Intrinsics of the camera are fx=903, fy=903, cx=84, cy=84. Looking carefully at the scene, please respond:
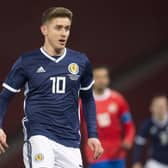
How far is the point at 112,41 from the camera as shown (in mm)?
15172

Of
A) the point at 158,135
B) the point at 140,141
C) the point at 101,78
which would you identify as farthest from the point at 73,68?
the point at 158,135

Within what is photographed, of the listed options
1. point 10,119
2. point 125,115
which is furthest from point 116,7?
point 125,115

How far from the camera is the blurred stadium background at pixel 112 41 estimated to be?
14422 millimetres

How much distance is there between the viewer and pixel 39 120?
6992 mm

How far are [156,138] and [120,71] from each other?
9.81 ft

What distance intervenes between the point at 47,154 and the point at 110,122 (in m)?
4.75

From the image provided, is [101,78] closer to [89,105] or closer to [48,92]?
[89,105]

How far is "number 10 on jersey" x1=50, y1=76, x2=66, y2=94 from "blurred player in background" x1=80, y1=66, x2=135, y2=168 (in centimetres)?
426

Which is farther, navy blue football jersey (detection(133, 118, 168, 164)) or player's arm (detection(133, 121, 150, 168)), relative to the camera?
navy blue football jersey (detection(133, 118, 168, 164))

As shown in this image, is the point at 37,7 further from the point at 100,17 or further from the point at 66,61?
the point at 66,61

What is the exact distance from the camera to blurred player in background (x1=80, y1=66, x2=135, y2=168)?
11.4 m

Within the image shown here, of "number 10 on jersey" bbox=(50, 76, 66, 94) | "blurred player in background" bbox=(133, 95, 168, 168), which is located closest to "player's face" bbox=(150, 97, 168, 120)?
"blurred player in background" bbox=(133, 95, 168, 168)

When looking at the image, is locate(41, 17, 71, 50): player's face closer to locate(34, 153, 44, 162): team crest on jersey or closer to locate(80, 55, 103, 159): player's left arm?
locate(80, 55, 103, 159): player's left arm

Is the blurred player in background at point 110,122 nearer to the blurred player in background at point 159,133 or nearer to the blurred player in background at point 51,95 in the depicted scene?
the blurred player in background at point 159,133
